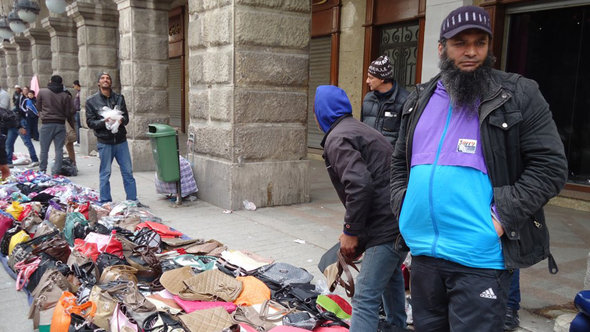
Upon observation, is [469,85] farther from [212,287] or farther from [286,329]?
[212,287]

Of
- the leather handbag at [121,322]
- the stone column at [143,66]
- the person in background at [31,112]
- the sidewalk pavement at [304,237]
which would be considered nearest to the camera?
the leather handbag at [121,322]

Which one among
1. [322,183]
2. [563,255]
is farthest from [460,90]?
[322,183]

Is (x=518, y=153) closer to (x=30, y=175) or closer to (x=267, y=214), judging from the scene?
(x=267, y=214)

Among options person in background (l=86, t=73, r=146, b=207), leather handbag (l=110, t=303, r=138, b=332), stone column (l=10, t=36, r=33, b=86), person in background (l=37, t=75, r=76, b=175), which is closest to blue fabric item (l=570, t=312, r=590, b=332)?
leather handbag (l=110, t=303, r=138, b=332)

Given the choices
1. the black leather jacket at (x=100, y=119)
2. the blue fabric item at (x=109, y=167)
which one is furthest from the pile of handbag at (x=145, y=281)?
the black leather jacket at (x=100, y=119)

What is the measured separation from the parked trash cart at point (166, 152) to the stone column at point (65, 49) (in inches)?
378

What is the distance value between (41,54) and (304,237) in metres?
16.3

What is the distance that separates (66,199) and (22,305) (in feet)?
9.18

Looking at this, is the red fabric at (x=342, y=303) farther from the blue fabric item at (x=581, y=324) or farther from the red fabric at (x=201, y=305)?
the blue fabric item at (x=581, y=324)

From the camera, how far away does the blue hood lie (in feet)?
9.50

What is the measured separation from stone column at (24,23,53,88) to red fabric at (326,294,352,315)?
56.2 feet

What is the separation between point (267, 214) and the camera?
664cm

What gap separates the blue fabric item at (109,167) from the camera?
6.87m

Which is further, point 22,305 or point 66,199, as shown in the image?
point 66,199
